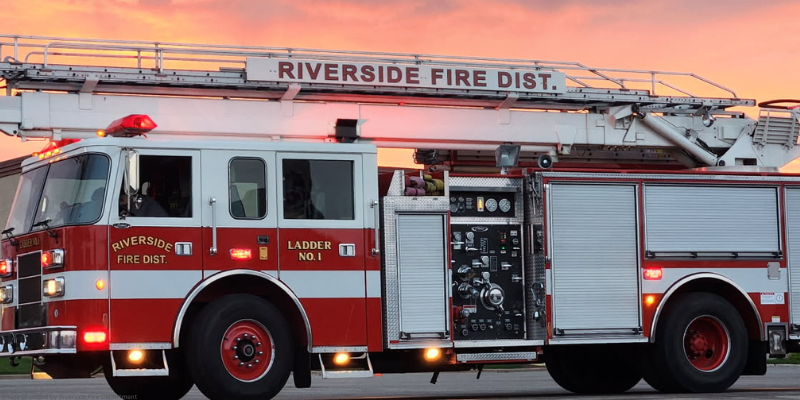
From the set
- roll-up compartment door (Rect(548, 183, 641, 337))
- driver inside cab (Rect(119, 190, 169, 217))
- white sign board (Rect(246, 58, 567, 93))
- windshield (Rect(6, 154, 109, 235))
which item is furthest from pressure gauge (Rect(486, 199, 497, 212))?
windshield (Rect(6, 154, 109, 235))

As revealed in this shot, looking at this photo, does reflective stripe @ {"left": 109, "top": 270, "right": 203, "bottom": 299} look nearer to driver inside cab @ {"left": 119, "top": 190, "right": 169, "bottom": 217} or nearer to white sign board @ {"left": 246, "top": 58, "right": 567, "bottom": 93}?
driver inside cab @ {"left": 119, "top": 190, "right": 169, "bottom": 217}

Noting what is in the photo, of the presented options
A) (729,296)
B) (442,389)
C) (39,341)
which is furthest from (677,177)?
(39,341)

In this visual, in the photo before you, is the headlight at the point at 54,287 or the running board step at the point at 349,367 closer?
the headlight at the point at 54,287

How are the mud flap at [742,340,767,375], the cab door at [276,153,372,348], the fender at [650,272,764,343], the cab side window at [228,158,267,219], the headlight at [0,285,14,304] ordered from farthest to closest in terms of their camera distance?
the mud flap at [742,340,767,375], the fender at [650,272,764,343], the headlight at [0,285,14,304], the cab door at [276,153,372,348], the cab side window at [228,158,267,219]

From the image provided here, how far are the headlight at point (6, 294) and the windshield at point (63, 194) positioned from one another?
1.78ft

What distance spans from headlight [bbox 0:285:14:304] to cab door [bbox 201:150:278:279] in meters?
2.01

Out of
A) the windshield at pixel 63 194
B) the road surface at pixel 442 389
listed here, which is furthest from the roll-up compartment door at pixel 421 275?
the windshield at pixel 63 194

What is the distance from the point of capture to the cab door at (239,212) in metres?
11.3

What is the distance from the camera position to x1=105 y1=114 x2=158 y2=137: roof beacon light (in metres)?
11.3

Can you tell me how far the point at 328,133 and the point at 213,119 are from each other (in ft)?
4.01

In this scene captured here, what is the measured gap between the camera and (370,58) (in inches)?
524

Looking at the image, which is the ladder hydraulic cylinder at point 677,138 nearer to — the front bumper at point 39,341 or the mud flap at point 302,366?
the mud flap at point 302,366

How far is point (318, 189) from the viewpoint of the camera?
11.9 meters

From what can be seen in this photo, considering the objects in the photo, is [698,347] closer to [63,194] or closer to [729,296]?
[729,296]
